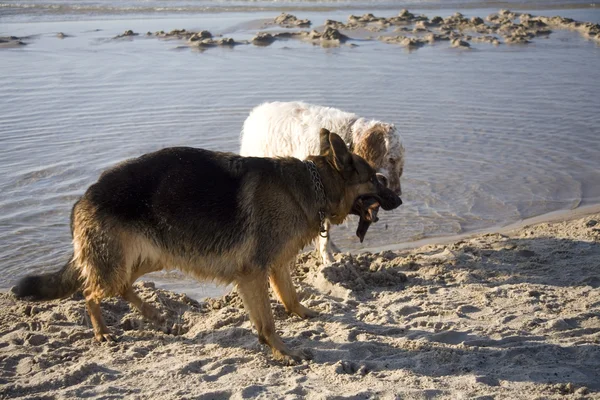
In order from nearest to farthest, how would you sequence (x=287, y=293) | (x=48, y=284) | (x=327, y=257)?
(x=48, y=284), (x=287, y=293), (x=327, y=257)

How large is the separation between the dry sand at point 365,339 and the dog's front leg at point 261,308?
145 mm

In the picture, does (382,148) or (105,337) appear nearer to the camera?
(105,337)

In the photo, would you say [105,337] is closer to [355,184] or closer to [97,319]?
[97,319]

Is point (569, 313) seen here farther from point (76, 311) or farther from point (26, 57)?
point (26, 57)

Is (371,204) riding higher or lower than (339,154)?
lower

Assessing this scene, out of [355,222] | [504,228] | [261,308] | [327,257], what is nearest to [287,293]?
[261,308]

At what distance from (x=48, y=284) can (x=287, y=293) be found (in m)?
2.03

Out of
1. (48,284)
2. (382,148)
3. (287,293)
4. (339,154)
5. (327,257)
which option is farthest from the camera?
(327,257)

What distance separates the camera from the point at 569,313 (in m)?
5.86

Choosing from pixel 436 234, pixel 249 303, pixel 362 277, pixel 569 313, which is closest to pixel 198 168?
pixel 249 303

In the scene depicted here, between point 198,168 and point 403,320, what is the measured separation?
224 centimetres

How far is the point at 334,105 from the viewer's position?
42.3 feet

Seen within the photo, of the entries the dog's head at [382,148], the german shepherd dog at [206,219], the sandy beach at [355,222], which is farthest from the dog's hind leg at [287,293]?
the dog's head at [382,148]

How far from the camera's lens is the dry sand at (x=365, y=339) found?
474 centimetres
